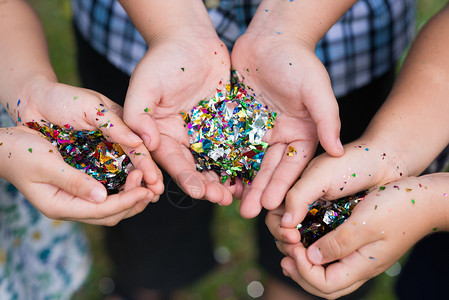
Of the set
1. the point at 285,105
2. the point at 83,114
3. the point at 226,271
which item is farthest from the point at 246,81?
the point at 226,271

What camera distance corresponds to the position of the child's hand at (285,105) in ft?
4.73

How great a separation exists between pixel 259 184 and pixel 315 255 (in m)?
0.36

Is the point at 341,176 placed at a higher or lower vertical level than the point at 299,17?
lower

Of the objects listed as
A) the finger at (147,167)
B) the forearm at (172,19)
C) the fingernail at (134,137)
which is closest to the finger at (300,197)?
the finger at (147,167)

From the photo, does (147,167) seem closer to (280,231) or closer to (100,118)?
(100,118)

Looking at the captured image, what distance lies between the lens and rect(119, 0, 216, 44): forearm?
169 centimetres

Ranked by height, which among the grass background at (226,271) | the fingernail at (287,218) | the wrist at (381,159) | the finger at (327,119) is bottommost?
the grass background at (226,271)

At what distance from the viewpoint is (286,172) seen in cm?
155

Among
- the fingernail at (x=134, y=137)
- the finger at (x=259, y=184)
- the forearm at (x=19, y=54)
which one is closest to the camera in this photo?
the fingernail at (x=134, y=137)

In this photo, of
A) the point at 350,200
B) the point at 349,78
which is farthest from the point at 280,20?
the point at 350,200

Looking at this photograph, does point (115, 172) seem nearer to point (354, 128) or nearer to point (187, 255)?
point (187, 255)

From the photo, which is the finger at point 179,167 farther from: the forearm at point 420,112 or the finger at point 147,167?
the forearm at point 420,112

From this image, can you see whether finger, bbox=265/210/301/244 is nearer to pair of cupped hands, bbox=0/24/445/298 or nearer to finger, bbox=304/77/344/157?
pair of cupped hands, bbox=0/24/445/298

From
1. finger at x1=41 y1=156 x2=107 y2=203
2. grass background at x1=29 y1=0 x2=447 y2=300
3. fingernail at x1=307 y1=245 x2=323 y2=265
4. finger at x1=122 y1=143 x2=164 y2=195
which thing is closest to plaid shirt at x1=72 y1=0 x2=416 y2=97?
finger at x1=122 y1=143 x2=164 y2=195
